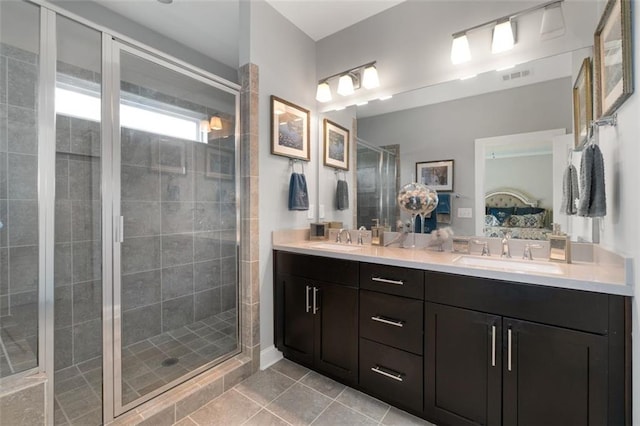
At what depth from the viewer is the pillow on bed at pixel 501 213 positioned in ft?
5.76

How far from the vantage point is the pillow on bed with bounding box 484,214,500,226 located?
1.79 meters

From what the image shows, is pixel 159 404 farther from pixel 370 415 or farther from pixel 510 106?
pixel 510 106

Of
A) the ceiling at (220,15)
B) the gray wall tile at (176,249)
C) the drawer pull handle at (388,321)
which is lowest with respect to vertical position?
the drawer pull handle at (388,321)

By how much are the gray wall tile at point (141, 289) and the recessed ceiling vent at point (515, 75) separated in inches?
108

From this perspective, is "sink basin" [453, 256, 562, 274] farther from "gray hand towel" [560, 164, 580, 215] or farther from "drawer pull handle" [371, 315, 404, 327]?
"drawer pull handle" [371, 315, 404, 327]

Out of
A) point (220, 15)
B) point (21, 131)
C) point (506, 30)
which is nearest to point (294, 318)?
point (21, 131)

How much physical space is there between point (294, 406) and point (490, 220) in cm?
172

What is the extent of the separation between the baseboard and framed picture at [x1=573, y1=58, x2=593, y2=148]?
7.94 ft

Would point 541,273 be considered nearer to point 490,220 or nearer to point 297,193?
point 490,220

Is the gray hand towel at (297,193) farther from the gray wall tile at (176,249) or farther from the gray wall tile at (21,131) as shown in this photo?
the gray wall tile at (21,131)

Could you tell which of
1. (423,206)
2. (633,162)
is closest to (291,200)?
(423,206)

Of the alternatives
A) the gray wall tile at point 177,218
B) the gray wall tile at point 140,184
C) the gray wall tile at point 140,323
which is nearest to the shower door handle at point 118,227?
the gray wall tile at point 140,184

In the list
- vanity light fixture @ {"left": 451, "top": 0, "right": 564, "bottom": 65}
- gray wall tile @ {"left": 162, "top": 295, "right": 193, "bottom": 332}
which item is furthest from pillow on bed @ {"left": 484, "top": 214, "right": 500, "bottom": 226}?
gray wall tile @ {"left": 162, "top": 295, "right": 193, "bottom": 332}

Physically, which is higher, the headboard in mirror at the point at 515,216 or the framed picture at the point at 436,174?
the framed picture at the point at 436,174
